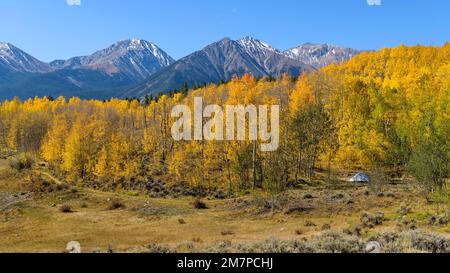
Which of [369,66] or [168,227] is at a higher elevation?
[369,66]

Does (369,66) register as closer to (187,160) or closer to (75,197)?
(187,160)

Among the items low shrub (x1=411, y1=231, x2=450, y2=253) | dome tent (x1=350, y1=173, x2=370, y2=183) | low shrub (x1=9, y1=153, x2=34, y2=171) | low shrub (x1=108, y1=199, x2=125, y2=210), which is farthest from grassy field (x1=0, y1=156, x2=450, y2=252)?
low shrub (x1=9, y1=153, x2=34, y2=171)

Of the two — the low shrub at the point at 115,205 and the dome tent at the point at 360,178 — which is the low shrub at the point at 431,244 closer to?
the dome tent at the point at 360,178

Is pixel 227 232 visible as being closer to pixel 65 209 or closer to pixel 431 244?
pixel 431 244

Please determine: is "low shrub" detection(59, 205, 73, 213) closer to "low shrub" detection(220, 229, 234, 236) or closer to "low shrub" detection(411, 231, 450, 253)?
"low shrub" detection(220, 229, 234, 236)

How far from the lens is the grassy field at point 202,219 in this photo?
26.5 meters

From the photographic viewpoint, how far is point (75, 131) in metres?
67.1

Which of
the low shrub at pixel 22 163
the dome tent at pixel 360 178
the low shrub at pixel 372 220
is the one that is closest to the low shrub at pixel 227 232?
the low shrub at pixel 372 220

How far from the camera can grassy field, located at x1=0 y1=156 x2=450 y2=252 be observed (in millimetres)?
26531

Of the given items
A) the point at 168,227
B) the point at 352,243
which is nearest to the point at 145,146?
the point at 168,227

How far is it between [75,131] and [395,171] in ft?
183

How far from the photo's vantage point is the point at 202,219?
119 ft

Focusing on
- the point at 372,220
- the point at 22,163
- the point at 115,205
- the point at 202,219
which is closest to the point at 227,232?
the point at 202,219
